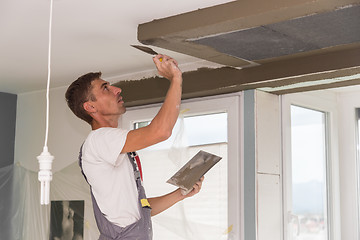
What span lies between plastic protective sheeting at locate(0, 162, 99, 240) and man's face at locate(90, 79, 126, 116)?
1348 mm

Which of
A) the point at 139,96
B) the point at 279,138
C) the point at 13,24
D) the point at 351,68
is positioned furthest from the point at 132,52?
the point at 351,68

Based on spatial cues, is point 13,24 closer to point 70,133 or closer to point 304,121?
point 70,133

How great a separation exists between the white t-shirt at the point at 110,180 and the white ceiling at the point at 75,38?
60 cm

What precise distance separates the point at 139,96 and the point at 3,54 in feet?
2.86

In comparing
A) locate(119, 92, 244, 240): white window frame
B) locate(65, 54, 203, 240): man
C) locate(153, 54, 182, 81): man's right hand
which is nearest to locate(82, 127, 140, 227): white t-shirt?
locate(65, 54, 203, 240): man

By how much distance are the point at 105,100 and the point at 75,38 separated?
67cm

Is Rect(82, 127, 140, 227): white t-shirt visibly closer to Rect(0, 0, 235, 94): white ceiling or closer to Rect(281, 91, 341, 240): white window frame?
Rect(0, 0, 235, 94): white ceiling

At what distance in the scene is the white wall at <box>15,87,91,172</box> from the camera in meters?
4.18

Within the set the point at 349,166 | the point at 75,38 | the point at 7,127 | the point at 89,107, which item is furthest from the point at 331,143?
the point at 7,127

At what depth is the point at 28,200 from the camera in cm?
370

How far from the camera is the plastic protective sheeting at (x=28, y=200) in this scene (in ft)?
12.0

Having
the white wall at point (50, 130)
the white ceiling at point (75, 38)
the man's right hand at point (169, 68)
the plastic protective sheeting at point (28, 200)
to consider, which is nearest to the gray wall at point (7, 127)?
the white wall at point (50, 130)

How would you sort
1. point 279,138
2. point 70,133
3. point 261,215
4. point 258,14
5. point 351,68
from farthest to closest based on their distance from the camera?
point 70,133, point 279,138, point 261,215, point 351,68, point 258,14

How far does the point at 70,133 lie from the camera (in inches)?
166
